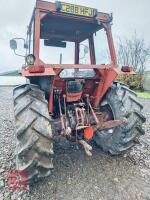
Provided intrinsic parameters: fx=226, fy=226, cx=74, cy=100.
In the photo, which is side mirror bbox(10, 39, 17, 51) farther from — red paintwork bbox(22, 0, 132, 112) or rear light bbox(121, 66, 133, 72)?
rear light bbox(121, 66, 133, 72)

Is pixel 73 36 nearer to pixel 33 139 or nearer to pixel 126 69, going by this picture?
pixel 126 69

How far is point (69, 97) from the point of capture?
11.8 ft

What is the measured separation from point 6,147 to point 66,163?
142 centimetres

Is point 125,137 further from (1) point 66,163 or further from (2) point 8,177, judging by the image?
(2) point 8,177

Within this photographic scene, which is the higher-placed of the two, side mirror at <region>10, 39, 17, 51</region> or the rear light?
side mirror at <region>10, 39, 17, 51</region>

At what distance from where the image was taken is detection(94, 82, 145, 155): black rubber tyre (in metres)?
3.50

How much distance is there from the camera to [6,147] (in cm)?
443

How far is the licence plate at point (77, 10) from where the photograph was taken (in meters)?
3.27

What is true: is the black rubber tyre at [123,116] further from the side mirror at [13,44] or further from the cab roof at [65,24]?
the side mirror at [13,44]

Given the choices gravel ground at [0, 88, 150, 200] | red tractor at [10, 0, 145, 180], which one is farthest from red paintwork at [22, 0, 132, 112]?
gravel ground at [0, 88, 150, 200]

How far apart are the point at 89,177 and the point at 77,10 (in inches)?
96.9

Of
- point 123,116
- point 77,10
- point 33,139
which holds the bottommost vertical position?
point 33,139

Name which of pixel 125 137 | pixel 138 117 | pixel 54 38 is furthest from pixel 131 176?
pixel 54 38

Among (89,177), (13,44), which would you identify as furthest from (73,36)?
(89,177)
